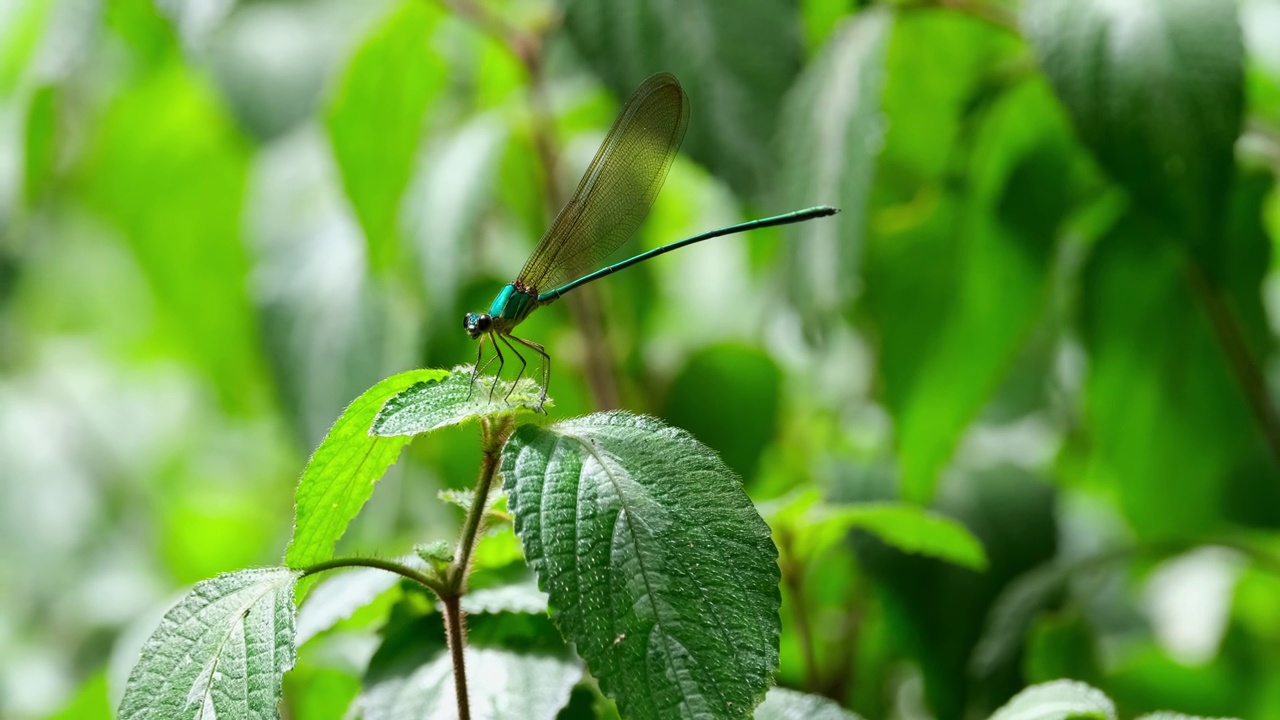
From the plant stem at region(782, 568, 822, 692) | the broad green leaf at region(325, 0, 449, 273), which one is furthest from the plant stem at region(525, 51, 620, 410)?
the plant stem at region(782, 568, 822, 692)

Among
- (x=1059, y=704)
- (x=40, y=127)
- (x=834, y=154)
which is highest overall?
(x=40, y=127)

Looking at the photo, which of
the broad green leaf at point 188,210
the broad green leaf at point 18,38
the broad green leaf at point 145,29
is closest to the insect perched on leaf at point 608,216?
the broad green leaf at point 145,29

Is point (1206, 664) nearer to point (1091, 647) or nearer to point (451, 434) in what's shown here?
point (1091, 647)

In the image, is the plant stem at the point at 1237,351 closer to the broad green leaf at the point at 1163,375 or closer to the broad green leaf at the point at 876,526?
the broad green leaf at the point at 1163,375

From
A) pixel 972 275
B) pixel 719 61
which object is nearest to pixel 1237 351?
pixel 972 275

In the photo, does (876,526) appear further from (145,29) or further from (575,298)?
(145,29)
